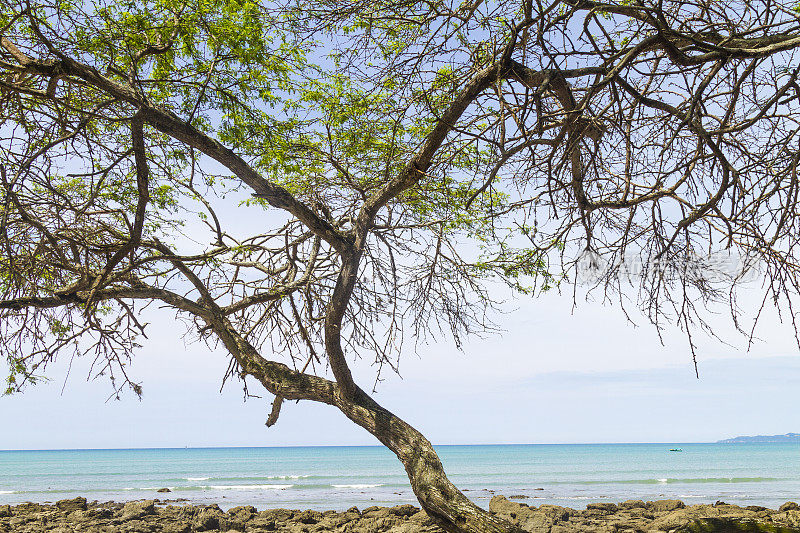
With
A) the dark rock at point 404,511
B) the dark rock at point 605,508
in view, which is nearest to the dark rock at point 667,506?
the dark rock at point 605,508

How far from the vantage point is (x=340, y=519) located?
11.6m

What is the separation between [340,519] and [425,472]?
6.80 meters

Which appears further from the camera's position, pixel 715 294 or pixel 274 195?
pixel 274 195

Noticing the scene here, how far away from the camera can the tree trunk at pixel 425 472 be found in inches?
206

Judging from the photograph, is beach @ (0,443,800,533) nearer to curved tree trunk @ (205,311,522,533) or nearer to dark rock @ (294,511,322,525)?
dark rock @ (294,511,322,525)

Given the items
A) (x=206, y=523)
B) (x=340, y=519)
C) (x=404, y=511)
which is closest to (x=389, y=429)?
(x=206, y=523)

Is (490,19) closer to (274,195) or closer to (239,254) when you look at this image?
(274,195)

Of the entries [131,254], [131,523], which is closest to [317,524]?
[131,523]

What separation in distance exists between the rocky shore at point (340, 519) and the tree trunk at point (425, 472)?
3507 mm

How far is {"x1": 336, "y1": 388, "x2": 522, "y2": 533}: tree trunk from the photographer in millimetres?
5238

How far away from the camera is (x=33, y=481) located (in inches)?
1250

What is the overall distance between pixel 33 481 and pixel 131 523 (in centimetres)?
2558

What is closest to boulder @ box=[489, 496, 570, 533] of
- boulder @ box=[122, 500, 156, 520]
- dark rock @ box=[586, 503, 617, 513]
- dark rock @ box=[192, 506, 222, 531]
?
dark rock @ box=[586, 503, 617, 513]

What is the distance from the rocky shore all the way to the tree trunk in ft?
11.5
